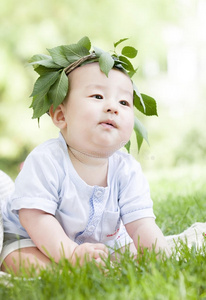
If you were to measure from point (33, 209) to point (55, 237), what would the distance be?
0.14 meters

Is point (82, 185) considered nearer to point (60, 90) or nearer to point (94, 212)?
point (94, 212)

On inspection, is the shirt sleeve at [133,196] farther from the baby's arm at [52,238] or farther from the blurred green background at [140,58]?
the blurred green background at [140,58]

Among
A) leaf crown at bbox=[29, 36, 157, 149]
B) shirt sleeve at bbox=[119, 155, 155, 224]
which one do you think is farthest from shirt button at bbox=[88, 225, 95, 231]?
leaf crown at bbox=[29, 36, 157, 149]

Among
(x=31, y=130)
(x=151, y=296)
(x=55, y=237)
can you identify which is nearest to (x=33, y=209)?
(x=55, y=237)

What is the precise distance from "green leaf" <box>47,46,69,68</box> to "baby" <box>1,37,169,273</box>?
0.24ft

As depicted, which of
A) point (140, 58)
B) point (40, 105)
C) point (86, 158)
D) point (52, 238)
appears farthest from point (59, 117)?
point (140, 58)

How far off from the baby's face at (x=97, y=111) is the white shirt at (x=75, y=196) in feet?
0.42

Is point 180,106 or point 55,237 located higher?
point 180,106

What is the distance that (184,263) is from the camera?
1.60m

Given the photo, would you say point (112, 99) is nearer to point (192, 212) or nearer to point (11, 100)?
point (192, 212)

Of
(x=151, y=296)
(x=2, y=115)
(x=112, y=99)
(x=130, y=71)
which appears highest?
(x=2, y=115)

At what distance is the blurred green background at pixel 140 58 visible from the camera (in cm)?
1063

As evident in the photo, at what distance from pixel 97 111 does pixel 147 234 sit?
0.54 m

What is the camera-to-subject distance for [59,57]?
206 centimetres
